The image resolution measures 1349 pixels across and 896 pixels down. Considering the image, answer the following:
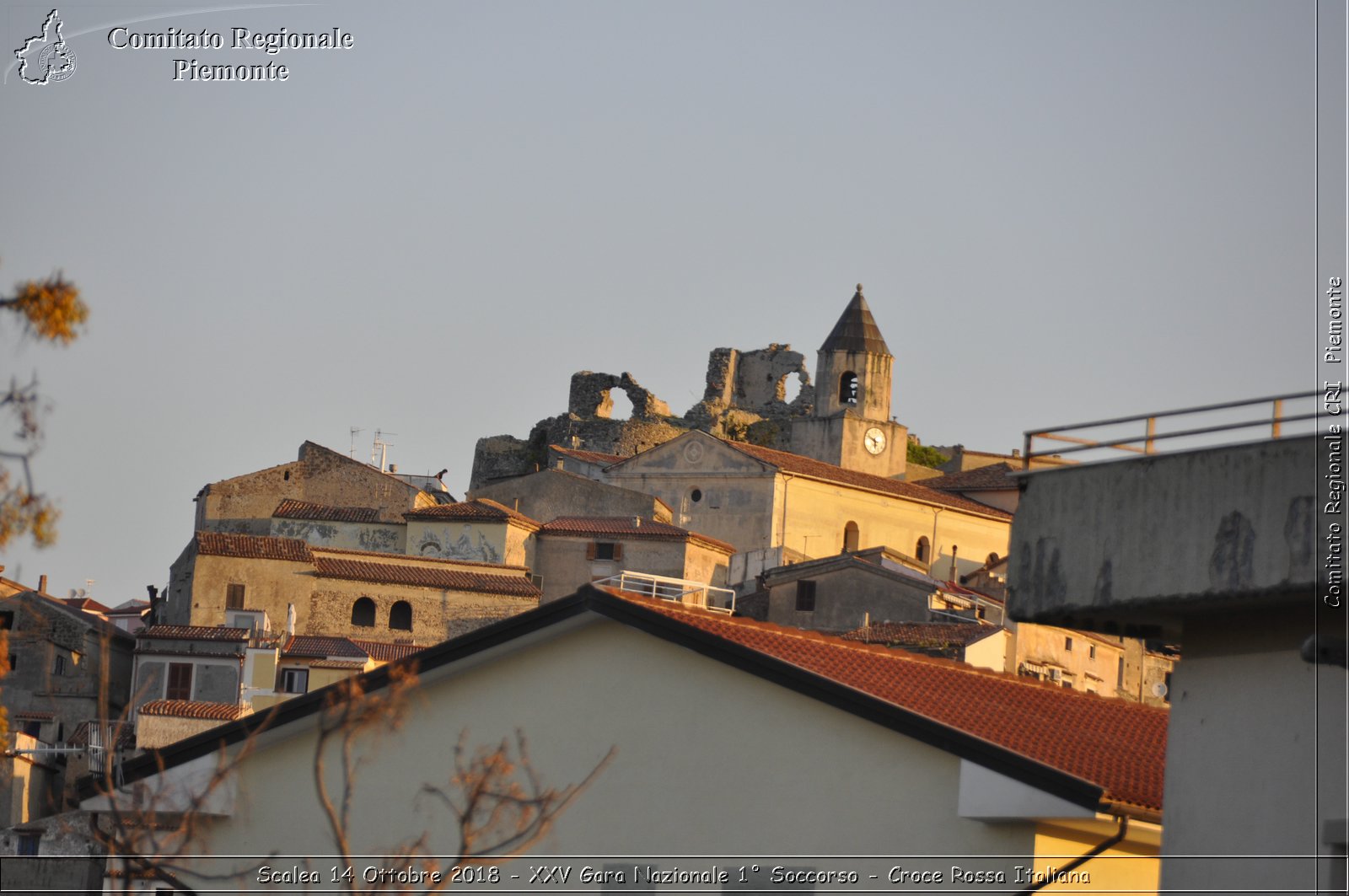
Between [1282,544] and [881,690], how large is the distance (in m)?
4.80

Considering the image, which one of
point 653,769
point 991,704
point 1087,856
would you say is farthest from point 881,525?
point 1087,856

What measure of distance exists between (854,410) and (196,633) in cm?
3094

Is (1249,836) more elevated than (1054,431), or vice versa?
(1054,431)

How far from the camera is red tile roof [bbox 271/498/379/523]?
50344 mm

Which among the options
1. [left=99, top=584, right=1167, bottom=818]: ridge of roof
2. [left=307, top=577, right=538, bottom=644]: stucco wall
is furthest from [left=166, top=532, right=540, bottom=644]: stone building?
[left=99, top=584, right=1167, bottom=818]: ridge of roof

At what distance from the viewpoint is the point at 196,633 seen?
38.1m

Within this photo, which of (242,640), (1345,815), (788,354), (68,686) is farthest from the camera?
(788,354)

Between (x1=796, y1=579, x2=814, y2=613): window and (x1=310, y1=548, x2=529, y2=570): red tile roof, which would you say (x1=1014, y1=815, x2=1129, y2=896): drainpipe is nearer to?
(x1=796, y1=579, x2=814, y2=613): window

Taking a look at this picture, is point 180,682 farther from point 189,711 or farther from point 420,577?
point 420,577

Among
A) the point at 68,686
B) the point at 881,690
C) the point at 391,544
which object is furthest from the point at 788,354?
the point at 881,690

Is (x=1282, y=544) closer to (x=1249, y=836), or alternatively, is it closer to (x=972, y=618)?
(x=1249, y=836)

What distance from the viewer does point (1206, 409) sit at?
941 cm

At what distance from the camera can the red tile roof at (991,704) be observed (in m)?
12.7

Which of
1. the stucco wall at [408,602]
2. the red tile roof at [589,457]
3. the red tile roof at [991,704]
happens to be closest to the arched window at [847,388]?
the red tile roof at [589,457]
